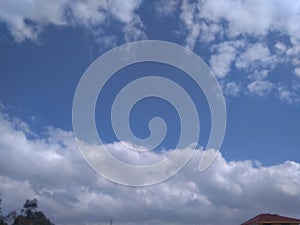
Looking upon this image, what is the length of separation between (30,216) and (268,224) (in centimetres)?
5526

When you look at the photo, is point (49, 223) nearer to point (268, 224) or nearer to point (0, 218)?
point (0, 218)

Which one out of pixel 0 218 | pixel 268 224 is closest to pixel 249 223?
pixel 268 224

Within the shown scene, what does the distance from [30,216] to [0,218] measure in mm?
9783

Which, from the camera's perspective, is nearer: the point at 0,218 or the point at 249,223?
the point at 249,223

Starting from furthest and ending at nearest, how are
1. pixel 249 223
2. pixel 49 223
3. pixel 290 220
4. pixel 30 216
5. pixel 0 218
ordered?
pixel 49 223
pixel 30 216
pixel 0 218
pixel 249 223
pixel 290 220

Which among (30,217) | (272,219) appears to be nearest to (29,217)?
(30,217)

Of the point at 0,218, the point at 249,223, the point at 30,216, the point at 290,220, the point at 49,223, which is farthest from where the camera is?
the point at 49,223

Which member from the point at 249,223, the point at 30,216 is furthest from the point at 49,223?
the point at 249,223

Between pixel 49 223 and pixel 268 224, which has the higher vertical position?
pixel 49 223

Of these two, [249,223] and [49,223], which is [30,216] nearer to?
[49,223]

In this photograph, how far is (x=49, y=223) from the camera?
106562mm

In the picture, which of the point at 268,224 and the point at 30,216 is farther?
the point at 30,216

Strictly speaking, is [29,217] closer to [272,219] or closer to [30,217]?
[30,217]

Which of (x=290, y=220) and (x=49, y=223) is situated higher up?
(x=49, y=223)
